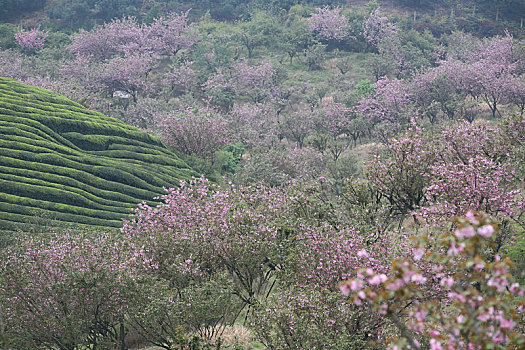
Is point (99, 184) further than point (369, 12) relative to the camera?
No

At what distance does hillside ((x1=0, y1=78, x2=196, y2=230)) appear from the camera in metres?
25.3

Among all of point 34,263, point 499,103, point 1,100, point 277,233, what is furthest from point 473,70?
point 34,263

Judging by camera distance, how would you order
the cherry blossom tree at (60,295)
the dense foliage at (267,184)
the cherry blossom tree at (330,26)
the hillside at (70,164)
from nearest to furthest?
the dense foliage at (267,184)
the cherry blossom tree at (60,295)
the hillside at (70,164)
the cherry blossom tree at (330,26)

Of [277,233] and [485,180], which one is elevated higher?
[485,180]

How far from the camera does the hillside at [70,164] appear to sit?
25.3 m

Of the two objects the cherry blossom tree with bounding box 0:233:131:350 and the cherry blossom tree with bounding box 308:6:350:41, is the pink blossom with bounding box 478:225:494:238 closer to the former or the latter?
the cherry blossom tree with bounding box 0:233:131:350

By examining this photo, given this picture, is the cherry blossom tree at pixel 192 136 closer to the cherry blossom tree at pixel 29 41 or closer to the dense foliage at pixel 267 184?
the dense foliage at pixel 267 184

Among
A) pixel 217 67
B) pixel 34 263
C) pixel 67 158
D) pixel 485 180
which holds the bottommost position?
pixel 217 67

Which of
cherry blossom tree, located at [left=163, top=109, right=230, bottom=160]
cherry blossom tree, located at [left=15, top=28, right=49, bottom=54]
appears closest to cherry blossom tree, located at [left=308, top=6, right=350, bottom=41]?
cherry blossom tree, located at [left=163, top=109, right=230, bottom=160]

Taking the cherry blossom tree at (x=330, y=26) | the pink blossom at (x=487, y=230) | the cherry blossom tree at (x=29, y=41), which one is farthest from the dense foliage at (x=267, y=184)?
the cherry blossom tree at (x=29, y=41)

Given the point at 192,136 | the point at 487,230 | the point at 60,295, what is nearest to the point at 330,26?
the point at 192,136

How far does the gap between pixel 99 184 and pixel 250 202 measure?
39.8ft

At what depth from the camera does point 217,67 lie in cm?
6109

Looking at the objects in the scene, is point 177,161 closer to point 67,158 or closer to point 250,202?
point 67,158
